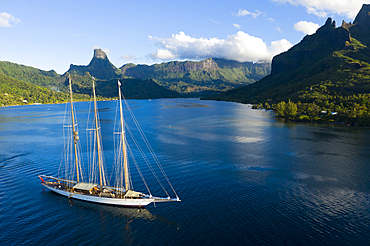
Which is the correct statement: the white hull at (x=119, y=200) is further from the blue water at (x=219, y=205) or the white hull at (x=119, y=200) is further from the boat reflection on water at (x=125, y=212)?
the blue water at (x=219, y=205)

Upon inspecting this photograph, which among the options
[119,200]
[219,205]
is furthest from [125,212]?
[219,205]

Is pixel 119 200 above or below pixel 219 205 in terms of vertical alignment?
above

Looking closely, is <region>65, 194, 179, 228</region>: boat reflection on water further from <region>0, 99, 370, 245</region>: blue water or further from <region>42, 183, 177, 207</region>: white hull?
<region>42, 183, 177, 207</region>: white hull

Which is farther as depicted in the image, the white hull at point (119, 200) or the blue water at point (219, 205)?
the white hull at point (119, 200)

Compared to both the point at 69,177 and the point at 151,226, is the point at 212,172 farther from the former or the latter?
the point at 69,177

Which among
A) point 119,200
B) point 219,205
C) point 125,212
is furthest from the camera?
point 219,205

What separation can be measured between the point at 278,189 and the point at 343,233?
1756 cm

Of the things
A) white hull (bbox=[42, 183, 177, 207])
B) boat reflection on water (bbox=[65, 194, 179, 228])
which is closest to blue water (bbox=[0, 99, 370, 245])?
boat reflection on water (bbox=[65, 194, 179, 228])

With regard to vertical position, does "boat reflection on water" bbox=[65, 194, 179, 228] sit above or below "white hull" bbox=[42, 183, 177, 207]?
below

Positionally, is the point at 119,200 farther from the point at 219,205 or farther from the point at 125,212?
the point at 219,205

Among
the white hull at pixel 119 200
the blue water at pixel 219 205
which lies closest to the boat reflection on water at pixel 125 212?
the blue water at pixel 219 205

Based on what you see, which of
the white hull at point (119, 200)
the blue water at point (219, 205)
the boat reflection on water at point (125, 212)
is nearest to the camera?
the blue water at point (219, 205)

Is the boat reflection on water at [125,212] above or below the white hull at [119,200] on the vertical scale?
below

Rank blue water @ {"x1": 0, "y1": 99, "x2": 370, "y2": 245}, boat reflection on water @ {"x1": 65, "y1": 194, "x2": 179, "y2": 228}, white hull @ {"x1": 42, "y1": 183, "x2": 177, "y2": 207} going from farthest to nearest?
1. white hull @ {"x1": 42, "y1": 183, "x2": 177, "y2": 207}
2. boat reflection on water @ {"x1": 65, "y1": 194, "x2": 179, "y2": 228}
3. blue water @ {"x1": 0, "y1": 99, "x2": 370, "y2": 245}
